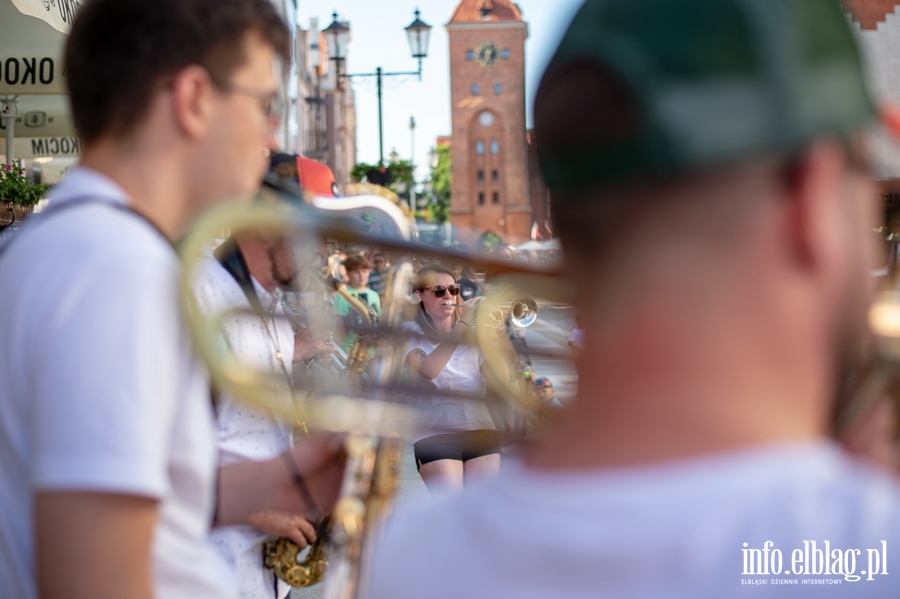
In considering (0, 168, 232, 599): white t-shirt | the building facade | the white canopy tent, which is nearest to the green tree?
the building facade

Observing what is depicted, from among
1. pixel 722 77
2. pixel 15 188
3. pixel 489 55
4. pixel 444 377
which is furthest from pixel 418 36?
pixel 489 55

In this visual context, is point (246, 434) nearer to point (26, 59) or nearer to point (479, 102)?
point (26, 59)

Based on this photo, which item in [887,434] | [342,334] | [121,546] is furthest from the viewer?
[342,334]

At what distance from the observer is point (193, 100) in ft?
4.66

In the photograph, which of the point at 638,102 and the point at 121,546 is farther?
the point at 121,546

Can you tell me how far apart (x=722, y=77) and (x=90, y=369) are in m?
0.91

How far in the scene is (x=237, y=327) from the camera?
223 centimetres

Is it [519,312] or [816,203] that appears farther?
[519,312]

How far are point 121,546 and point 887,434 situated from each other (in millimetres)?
942

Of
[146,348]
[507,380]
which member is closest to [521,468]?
[507,380]

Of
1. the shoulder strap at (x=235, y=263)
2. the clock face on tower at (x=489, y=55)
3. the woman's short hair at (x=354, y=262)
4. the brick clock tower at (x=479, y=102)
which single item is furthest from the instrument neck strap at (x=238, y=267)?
the clock face on tower at (x=489, y=55)

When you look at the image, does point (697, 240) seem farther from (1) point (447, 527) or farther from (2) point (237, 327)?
(2) point (237, 327)

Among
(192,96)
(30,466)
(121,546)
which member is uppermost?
(192,96)

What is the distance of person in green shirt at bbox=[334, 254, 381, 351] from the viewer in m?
1.89
